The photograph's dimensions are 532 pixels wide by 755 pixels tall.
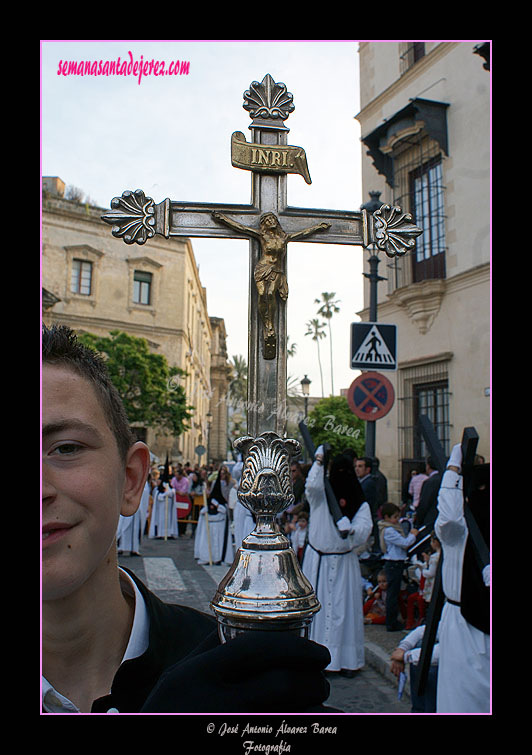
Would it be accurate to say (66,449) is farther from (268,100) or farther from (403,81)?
(403,81)

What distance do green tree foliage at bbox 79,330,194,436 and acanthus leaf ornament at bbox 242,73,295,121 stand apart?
Answer: 911 inches

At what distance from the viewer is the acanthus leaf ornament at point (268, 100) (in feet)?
6.17

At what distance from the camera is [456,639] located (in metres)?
3.72

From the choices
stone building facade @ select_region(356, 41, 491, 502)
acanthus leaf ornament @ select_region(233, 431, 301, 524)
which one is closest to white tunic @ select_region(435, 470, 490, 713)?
acanthus leaf ornament @ select_region(233, 431, 301, 524)

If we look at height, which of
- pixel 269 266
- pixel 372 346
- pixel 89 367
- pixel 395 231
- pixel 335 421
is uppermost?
pixel 372 346

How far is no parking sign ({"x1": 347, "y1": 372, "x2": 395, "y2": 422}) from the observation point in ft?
22.5

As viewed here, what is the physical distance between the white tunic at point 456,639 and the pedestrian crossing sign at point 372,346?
9.25 ft

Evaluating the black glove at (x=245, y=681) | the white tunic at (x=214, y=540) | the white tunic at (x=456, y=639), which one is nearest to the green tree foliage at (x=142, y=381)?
the white tunic at (x=214, y=540)

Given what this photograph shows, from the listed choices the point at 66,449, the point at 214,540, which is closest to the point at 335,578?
the point at 66,449

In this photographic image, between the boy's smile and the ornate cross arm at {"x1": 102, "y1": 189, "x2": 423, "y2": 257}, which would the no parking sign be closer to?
the ornate cross arm at {"x1": 102, "y1": 189, "x2": 423, "y2": 257}

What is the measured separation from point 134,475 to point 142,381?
2532 centimetres

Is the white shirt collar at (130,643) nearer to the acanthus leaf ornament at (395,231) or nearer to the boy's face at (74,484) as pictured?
the boy's face at (74,484)

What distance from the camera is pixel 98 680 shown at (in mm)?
1485
